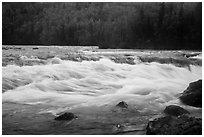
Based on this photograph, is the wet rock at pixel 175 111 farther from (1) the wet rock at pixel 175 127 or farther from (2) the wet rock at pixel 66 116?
(2) the wet rock at pixel 66 116

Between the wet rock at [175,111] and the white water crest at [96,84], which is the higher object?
the white water crest at [96,84]

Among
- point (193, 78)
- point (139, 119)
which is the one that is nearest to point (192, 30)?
point (193, 78)

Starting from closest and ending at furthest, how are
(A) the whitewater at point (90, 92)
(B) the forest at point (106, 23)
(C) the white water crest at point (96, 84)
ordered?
1. (A) the whitewater at point (90, 92)
2. (B) the forest at point (106, 23)
3. (C) the white water crest at point (96, 84)

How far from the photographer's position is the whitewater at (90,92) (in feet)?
10.6

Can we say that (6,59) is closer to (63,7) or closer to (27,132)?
(63,7)

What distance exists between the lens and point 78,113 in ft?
11.3

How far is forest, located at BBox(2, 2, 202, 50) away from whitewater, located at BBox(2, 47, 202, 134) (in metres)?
0.37

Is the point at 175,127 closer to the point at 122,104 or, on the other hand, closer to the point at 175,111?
the point at 175,111

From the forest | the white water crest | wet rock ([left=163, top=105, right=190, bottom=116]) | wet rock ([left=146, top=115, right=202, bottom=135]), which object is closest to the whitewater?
the white water crest

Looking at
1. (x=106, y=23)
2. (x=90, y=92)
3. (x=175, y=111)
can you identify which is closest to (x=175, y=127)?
(x=175, y=111)

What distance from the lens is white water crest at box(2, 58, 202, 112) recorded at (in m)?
3.74

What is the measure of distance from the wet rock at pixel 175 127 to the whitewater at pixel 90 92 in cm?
24

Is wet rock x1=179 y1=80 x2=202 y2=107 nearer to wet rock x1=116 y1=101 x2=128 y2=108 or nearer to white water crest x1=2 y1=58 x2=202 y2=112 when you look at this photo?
white water crest x1=2 y1=58 x2=202 y2=112

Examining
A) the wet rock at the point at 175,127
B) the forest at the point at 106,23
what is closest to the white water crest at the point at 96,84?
the forest at the point at 106,23
